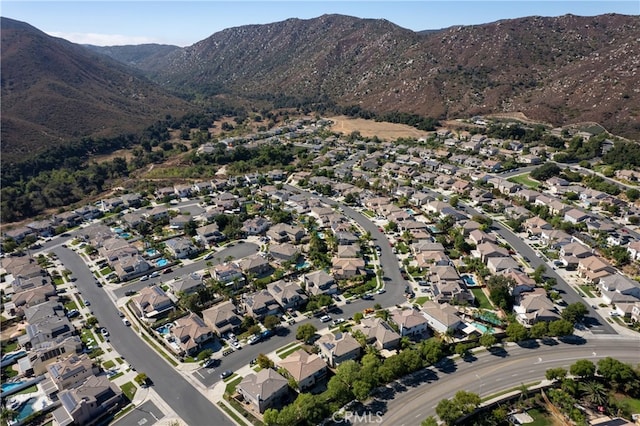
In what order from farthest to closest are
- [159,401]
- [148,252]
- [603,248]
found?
[148,252] → [603,248] → [159,401]

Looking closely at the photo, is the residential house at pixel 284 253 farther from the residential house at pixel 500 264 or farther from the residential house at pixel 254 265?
the residential house at pixel 500 264

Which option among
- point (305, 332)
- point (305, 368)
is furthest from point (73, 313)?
point (305, 368)

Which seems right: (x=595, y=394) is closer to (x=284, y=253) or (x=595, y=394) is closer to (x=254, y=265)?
(x=284, y=253)

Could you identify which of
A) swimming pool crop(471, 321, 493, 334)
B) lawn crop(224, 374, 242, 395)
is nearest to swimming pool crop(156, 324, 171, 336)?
lawn crop(224, 374, 242, 395)

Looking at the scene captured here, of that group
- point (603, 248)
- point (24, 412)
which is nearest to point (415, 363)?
point (24, 412)

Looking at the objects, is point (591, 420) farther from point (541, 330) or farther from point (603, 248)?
point (603, 248)

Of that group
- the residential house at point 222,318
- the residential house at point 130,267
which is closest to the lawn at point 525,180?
the residential house at point 222,318

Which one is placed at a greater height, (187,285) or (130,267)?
(130,267)
